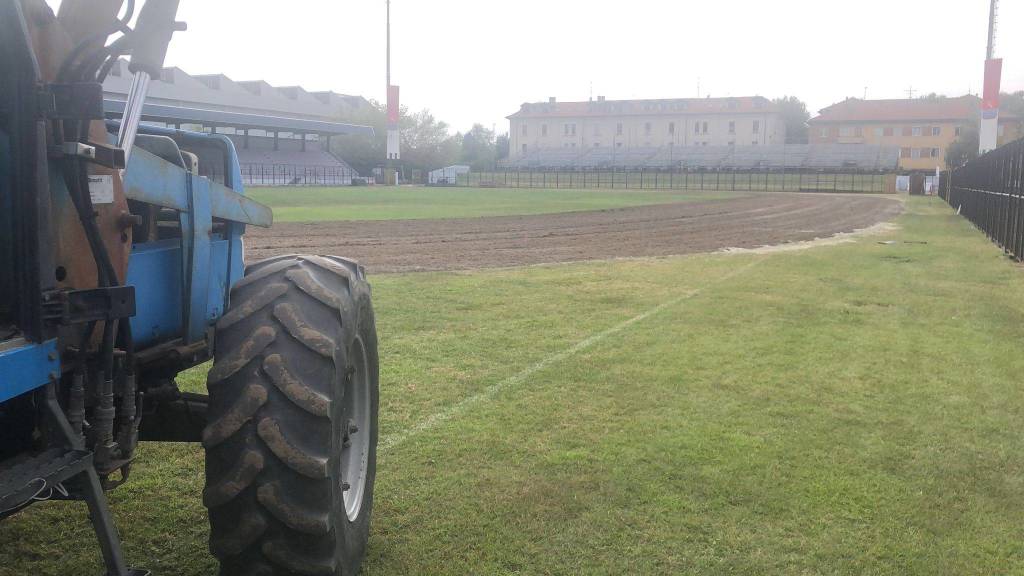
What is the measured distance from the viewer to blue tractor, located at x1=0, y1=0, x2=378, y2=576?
96.3 inches

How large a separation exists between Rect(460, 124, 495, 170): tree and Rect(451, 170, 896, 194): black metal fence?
2661 cm

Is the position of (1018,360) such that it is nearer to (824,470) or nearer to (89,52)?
(824,470)

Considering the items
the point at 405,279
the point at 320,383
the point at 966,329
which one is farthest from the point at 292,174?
the point at 320,383

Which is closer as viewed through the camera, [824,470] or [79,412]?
[79,412]

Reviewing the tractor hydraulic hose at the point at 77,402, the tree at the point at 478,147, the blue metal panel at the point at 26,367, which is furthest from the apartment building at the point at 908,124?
the blue metal panel at the point at 26,367

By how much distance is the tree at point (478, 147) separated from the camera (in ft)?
400

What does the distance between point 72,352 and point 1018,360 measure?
8.25 meters

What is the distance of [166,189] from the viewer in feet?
10.8

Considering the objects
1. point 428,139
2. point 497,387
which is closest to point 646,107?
point 428,139

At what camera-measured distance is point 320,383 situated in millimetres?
3123

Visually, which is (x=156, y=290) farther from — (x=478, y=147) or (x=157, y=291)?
(x=478, y=147)

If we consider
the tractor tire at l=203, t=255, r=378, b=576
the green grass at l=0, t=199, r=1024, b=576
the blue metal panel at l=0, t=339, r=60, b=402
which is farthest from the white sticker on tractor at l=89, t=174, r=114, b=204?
the green grass at l=0, t=199, r=1024, b=576

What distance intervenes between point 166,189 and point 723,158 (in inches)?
3836

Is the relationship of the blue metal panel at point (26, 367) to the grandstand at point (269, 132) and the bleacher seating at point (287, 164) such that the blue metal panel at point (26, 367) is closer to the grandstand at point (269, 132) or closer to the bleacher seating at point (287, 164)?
the grandstand at point (269, 132)
